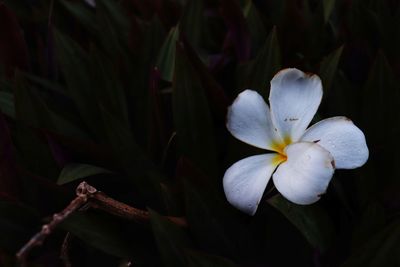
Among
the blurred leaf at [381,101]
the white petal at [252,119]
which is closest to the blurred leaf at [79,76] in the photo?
the white petal at [252,119]

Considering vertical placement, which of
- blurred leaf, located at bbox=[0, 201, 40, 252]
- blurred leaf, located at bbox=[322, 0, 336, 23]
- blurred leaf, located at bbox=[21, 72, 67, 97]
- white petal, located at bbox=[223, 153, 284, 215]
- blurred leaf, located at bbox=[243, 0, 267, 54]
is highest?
blurred leaf, located at bbox=[322, 0, 336, 23]

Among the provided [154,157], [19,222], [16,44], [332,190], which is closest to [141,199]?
[154,157]

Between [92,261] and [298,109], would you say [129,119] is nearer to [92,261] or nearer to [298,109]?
[92,261]

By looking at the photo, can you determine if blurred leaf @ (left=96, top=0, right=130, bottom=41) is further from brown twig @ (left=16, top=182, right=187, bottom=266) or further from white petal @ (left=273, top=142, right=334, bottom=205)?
white petal @ (left=273, top=142, right=334, bottom=205)

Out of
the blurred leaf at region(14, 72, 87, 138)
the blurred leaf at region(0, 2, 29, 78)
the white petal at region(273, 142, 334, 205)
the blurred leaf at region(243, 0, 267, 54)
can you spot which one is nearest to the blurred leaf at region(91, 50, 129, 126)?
the blurred leaf at region(14, 72, 87, 138)

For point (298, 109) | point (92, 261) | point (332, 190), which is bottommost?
point (92, 261)

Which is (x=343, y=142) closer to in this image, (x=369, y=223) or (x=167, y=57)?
(x=369, y=223)
